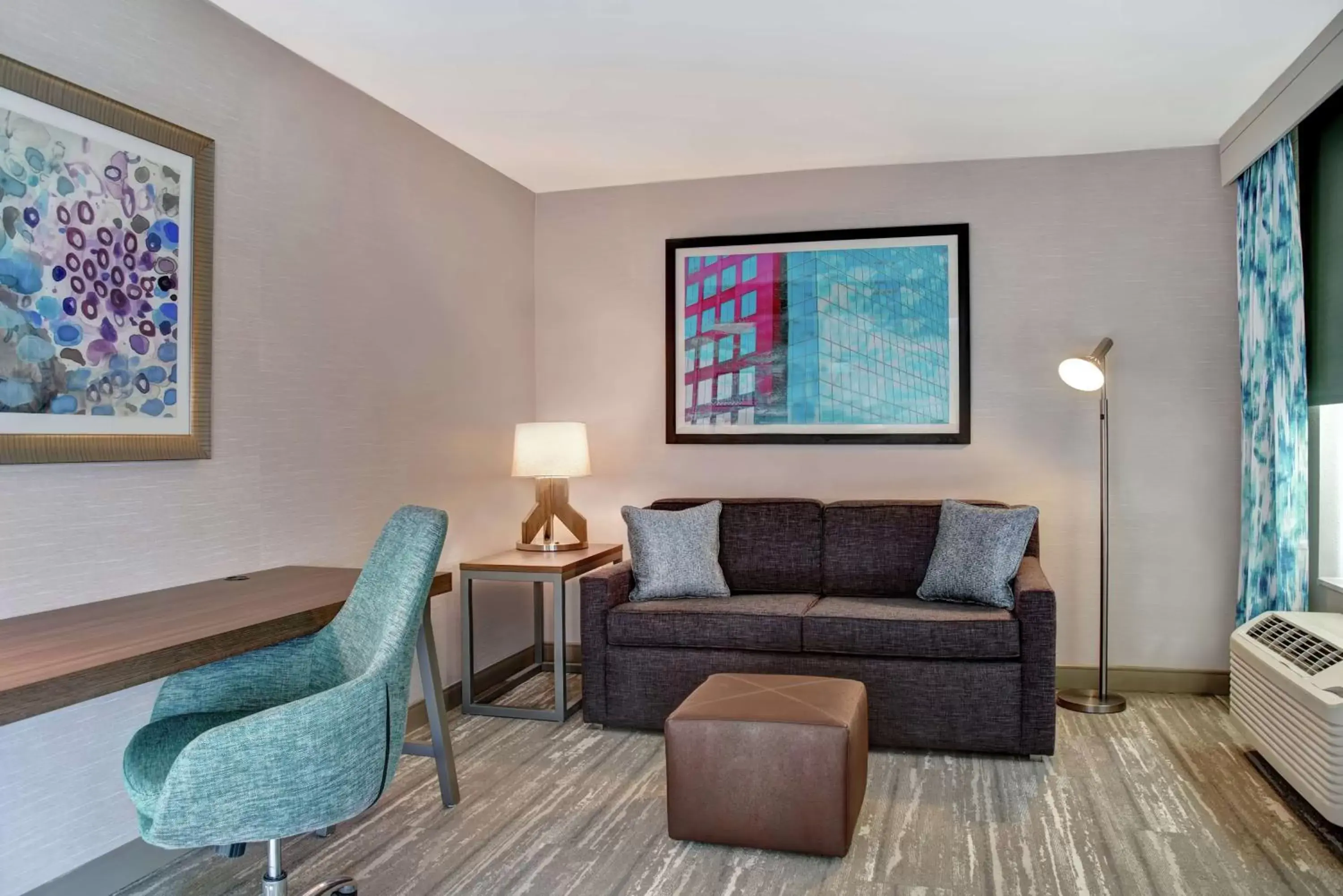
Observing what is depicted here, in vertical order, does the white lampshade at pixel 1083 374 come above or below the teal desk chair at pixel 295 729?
above

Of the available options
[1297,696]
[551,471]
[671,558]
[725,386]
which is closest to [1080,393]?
[725,386]

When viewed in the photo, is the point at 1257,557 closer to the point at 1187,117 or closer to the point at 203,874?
the point at 1187,117

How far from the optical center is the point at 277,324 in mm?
3258

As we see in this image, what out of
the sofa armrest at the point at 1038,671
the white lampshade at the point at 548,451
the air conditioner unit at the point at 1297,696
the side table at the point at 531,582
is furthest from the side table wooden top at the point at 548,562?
the air conditioner unit at the point at 1297,696

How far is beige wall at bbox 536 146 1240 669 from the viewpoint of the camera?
4379 millimetres

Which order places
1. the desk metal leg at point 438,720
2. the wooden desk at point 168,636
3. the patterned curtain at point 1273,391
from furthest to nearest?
the patterned curtain at point 1273,391 < the desk metal leg at point 438,720 < the wooden desk at point 168,636

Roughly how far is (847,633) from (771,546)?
2.50 ft

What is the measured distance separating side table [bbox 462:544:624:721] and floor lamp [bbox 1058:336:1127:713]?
213 cm

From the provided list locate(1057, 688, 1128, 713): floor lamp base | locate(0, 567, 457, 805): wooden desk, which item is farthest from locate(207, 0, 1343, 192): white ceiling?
locate(1057, 688, 1128, 713): floor lamp base

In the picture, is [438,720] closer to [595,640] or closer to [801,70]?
[595,640]

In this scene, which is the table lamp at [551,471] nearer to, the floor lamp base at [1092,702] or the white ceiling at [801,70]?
the white ceiling at [801,70]

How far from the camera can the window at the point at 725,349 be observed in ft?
16.0

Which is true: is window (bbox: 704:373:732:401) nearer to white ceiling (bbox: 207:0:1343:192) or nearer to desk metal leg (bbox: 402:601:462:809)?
white ceiling (bbox: 207:0:1343:192)

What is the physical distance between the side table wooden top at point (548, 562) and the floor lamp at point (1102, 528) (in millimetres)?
2091
